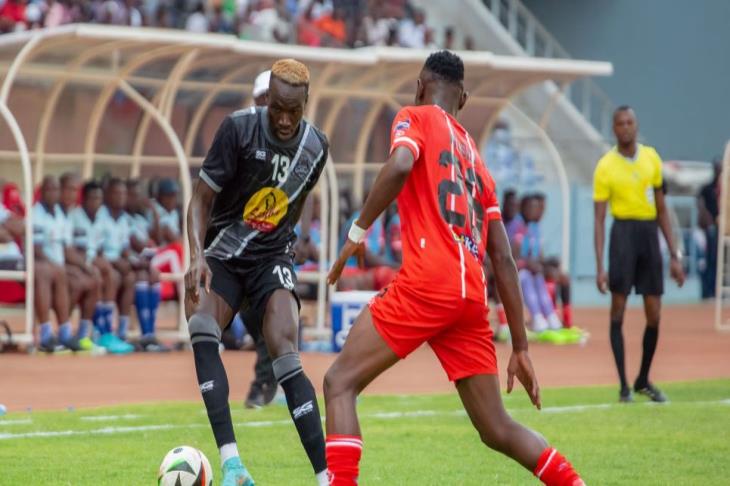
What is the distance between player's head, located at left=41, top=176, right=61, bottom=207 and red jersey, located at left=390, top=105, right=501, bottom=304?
10.9m

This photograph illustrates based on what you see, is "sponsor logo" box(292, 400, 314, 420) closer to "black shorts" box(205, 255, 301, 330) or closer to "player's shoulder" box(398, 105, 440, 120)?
"black shorts" box(205, 255, 301, 330)

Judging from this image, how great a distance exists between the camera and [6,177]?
1888 cm

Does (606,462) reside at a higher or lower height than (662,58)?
lower

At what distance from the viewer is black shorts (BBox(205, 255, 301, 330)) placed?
27.9ft

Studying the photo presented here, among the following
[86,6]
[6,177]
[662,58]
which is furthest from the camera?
[662,58]

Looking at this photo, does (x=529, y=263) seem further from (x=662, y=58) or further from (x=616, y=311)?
(x=662, y=58)

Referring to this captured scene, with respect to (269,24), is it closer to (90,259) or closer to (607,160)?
(90,259)

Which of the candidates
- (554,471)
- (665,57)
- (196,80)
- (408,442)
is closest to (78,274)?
(196,80)

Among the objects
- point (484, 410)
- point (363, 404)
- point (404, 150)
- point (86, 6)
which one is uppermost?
point (86, 6)

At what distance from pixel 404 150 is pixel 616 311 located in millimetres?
6699

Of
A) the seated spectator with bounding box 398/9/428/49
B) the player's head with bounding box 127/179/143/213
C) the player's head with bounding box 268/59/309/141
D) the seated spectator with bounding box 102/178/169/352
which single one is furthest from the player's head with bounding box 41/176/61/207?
the seated spectator with bounding box 398/9/428/49

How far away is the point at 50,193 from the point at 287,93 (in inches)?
383

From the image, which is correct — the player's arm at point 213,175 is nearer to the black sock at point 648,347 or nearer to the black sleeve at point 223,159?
the black sleeve at point 223,159

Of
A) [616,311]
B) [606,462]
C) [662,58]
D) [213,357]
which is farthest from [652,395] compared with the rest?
[662,58]
